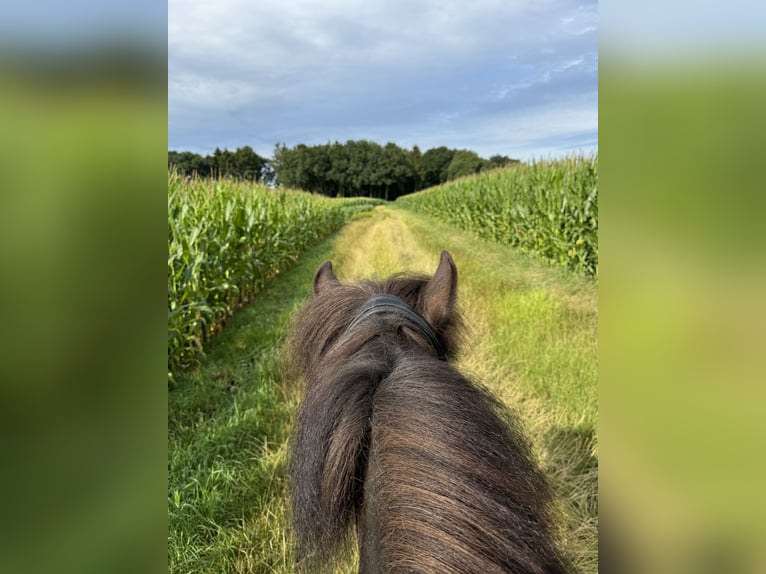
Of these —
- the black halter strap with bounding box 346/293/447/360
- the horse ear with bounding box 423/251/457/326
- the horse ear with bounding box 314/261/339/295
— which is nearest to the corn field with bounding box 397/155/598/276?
the horse ear with bounding box 423/251/457/326

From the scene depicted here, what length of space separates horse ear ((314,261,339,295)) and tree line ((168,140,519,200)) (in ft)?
154

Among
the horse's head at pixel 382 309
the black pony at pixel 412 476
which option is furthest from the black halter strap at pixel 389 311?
the black pony at pixel 412 476

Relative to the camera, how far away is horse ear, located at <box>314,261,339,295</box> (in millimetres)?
1753

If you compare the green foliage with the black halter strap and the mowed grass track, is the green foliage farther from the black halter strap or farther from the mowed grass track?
the black halter strap

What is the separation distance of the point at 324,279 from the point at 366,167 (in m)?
65.9

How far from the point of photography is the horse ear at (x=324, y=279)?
1.75 m

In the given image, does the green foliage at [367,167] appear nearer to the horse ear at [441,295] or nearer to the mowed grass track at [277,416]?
the mowed grass track at [277,416]

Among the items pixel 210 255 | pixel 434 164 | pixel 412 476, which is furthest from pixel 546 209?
pixel 434 164

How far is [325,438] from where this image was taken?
0.87 m
